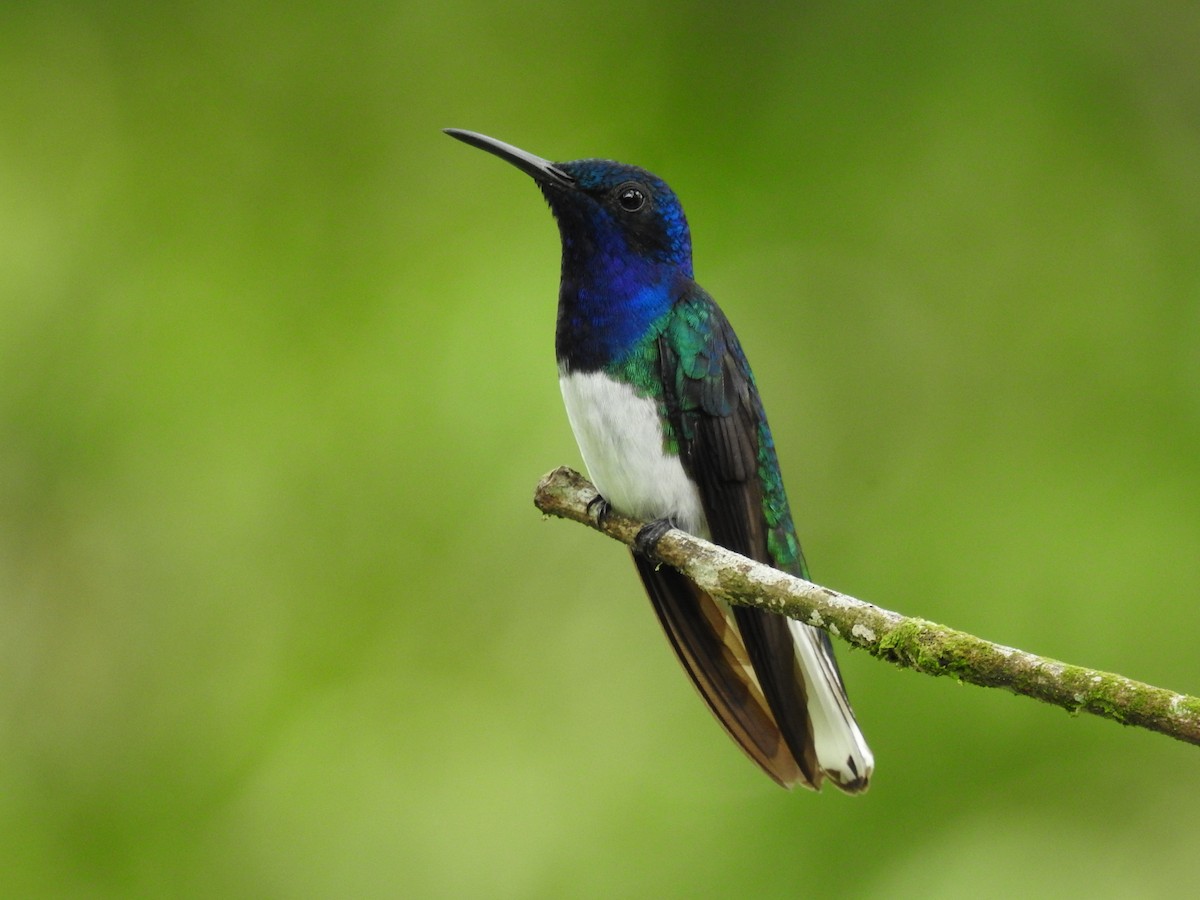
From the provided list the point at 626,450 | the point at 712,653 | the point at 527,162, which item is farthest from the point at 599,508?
the point at 527,162

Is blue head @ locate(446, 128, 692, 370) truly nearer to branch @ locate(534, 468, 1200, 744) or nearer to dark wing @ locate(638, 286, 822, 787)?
dark wing @ locate(638, 286, 822, 787)

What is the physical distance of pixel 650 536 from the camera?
348cm

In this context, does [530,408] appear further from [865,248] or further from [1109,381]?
[1109,381]

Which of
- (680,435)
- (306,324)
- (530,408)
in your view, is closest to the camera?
(680,435)

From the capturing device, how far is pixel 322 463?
6012 millimetres

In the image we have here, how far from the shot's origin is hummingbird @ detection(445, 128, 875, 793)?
11.4 feet

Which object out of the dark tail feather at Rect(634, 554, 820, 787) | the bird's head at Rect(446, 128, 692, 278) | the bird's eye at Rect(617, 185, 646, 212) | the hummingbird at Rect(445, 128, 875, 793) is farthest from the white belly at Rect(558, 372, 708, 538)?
the bird's eye at Rect(617, 185, 646, 212)

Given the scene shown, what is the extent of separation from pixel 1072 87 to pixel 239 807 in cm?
537

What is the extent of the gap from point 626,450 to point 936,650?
1.55 meters

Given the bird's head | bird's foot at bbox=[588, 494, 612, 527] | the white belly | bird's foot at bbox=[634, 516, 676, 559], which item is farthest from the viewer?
the bird's head

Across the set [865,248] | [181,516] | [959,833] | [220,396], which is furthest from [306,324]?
[959,833]

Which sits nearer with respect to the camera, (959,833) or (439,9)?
(959,833)

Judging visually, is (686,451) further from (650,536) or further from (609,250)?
(609,250)

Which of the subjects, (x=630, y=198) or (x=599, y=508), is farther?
(x=630, y=198)
